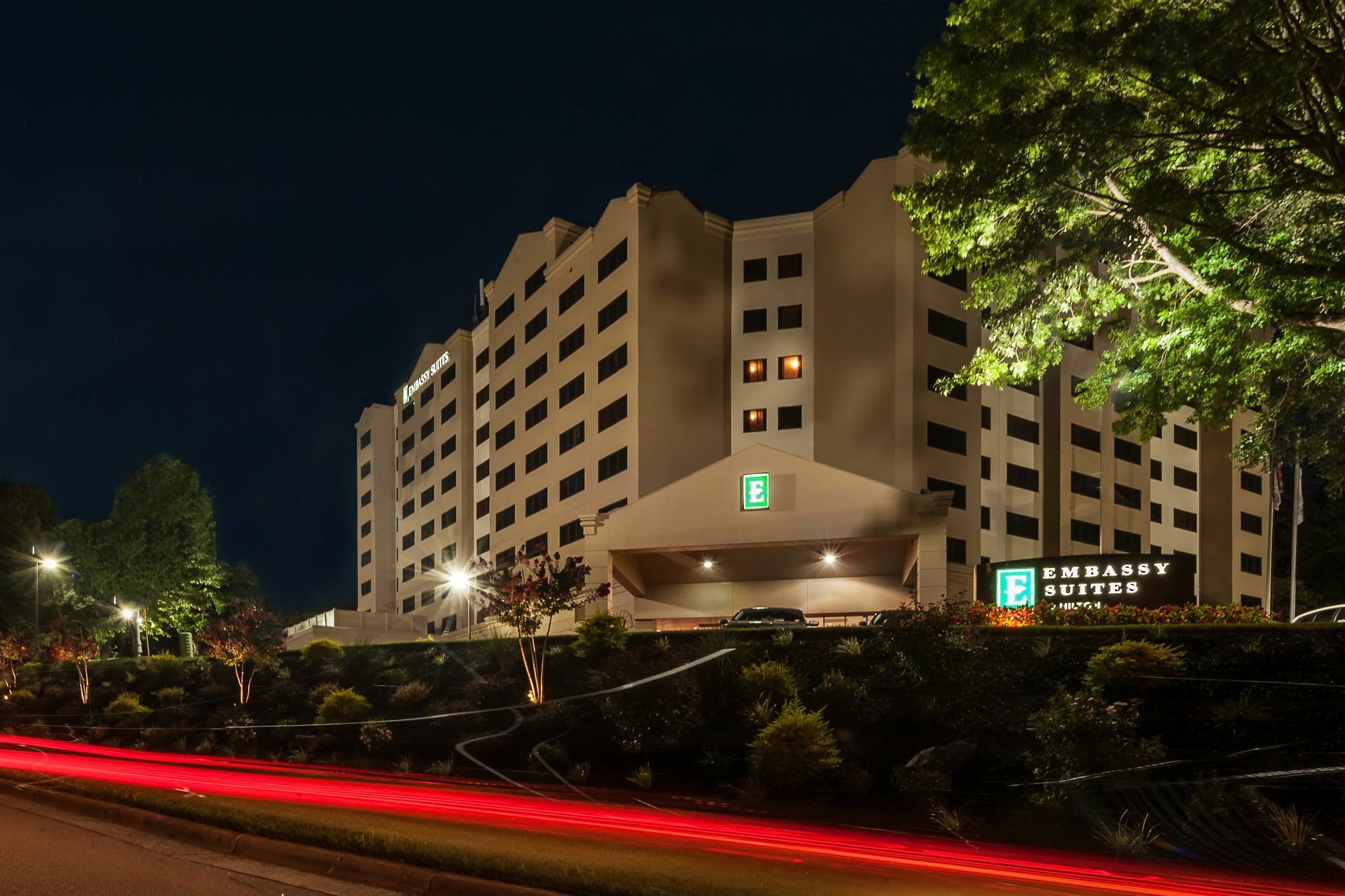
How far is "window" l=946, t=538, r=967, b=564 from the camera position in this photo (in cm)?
4572

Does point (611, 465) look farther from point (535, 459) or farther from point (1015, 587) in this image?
point (1015, 587)

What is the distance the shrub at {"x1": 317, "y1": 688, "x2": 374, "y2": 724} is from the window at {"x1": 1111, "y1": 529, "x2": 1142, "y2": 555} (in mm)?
44327

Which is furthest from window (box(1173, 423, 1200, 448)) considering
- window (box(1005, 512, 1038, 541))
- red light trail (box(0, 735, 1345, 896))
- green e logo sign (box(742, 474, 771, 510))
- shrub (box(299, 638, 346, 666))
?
red light trail (box(0, 735, 1345, 896))

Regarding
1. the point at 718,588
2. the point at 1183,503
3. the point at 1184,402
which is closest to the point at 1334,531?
the point at 1183,503

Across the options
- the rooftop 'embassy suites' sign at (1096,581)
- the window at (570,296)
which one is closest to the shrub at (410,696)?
the rooftop 'embassy suites' sign at (1096,581)

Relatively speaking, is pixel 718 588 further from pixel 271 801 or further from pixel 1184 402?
pixel 271 801

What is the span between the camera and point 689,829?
10172mm

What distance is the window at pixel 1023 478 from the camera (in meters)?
50.1

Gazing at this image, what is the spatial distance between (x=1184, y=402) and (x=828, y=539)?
54.6 ft

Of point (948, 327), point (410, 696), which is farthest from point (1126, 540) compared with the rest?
point (410, 696)

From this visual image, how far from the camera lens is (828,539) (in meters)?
33.5

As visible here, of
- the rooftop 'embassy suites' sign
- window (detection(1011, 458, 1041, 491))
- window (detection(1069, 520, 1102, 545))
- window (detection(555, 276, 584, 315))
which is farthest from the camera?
window (detection(555, 276, 584, 315))

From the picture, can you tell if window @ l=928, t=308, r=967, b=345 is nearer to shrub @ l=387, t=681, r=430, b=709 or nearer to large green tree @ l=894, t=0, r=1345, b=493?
large green tree @ l=894, t=0, r=1345, b=493

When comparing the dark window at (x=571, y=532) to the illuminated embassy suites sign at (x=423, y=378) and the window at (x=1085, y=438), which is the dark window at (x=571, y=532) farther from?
the illuminated embassy suites sign at (x=423, y=378)
